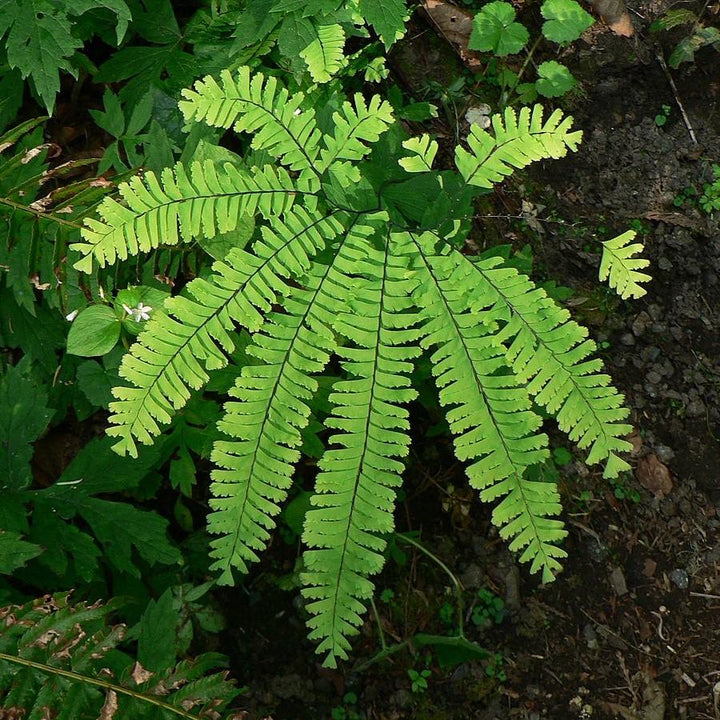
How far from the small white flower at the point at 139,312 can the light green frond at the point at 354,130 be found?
704mm

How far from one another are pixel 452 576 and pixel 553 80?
2.33 meters

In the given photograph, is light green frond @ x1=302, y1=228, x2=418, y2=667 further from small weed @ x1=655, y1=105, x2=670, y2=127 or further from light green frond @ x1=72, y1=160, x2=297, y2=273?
small weed @ x1=655, y1=105, x2=670, y2=127

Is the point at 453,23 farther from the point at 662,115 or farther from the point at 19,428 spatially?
the point at 19,428

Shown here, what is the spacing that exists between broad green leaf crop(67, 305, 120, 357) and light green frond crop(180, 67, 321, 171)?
2.20 feet

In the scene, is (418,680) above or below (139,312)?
below

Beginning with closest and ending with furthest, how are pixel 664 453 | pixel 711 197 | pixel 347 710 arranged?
pixel 347 710 → pixel 664 453 → pixel 711 197

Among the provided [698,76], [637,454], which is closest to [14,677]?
[637,454]

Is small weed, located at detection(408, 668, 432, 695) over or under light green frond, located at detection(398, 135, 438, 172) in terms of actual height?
under

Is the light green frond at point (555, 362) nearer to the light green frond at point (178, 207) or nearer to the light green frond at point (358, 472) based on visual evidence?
the light green frond at point (358, 472)

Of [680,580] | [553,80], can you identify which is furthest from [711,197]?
[680,580]

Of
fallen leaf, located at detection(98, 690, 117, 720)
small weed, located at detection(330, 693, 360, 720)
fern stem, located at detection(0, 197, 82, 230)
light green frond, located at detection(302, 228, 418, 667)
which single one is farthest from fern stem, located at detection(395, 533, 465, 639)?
fern stem, located at detection(0, 197, 82, 230)

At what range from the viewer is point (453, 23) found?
133 inches

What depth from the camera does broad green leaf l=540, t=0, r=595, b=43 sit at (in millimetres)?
3366

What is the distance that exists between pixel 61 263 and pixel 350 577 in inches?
52.1
